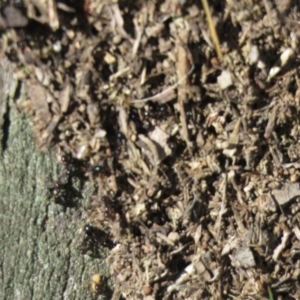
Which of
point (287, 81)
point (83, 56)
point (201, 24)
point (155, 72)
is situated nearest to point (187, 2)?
point (201, 24)

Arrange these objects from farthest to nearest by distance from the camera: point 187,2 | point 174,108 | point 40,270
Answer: point 40,270
point 174,108
point 187,2

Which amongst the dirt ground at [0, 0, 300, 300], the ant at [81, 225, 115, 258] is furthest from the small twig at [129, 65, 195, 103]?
the ant at [81, 225, 115, 258]

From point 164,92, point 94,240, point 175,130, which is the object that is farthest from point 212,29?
point 94,240

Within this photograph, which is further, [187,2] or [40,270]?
[40,270]

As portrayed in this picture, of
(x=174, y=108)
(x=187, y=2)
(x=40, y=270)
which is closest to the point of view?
(x=187, y=2)

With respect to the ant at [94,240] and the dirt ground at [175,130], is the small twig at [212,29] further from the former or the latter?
the ant at [94,240]

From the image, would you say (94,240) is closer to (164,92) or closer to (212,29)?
(164,92)

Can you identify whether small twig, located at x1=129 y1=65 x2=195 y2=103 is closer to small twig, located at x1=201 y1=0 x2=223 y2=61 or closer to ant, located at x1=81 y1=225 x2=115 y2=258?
small twig, located at x1=201 y1=0 x2=223 y2=61

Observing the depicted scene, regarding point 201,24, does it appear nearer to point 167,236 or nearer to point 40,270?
point 167,236
